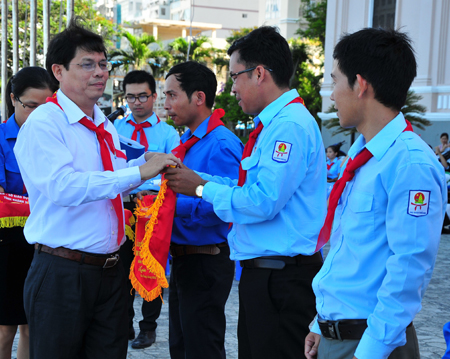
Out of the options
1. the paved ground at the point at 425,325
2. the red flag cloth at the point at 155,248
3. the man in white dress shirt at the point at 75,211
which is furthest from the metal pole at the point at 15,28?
the red flag cloth at the point at 155,248

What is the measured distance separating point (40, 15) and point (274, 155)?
34.5 m

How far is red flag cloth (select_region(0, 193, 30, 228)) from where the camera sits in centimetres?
327

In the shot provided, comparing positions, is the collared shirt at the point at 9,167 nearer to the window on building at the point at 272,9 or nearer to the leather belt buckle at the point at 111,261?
the leather belt buckle at the point at 111,261

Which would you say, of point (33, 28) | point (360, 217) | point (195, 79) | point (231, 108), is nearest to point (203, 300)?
point (195, 79)

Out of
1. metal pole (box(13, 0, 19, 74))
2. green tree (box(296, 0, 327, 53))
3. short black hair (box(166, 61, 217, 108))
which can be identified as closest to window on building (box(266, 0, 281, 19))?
green tree (box(296, 0, 327, 53))

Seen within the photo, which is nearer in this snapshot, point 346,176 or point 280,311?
point 346,176

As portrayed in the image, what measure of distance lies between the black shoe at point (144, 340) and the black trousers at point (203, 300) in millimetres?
1232

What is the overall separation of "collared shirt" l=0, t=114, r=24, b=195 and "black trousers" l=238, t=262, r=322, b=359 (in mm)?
1785

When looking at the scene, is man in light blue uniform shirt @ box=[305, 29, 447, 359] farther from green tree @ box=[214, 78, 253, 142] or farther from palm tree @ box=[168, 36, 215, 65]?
palm tree @ box=[168, 36, 215, 65]

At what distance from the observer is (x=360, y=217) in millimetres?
1806

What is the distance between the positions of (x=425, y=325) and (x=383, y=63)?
150 inches

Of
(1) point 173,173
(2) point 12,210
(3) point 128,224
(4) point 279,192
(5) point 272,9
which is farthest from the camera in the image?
(5) point 272,9

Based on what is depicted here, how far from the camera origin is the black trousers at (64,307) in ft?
8.39

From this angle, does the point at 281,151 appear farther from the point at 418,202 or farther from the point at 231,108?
the point at 231,108
